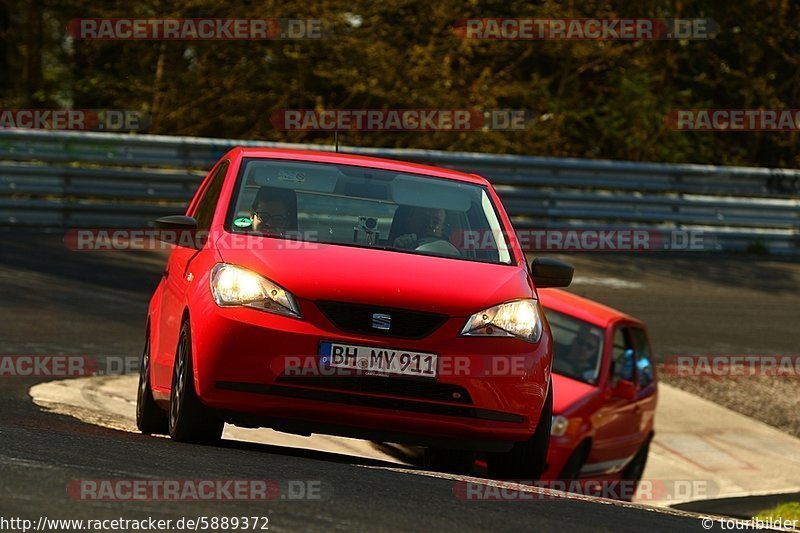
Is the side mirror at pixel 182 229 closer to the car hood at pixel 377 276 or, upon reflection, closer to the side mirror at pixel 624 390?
the car hood at pixel 377 276

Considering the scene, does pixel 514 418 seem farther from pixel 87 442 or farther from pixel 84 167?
pixel 84 167

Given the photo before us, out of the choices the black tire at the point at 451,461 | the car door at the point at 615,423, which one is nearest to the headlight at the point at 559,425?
the car door at the point at 615,423

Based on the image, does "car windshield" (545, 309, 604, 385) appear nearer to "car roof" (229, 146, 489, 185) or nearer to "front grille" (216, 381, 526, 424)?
"car roof" (229, 146, 489, 185)

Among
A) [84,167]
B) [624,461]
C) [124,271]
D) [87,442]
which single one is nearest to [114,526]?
[87,442]

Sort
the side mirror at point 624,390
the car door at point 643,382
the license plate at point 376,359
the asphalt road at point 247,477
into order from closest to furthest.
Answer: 1. the asphalt road at point 247,477
2. the license plate at point 376,359
3. the side mirror at point 624,390
4. the car door at point 643,382

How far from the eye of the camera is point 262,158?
9.45 metres

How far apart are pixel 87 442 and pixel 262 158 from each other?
225 cm

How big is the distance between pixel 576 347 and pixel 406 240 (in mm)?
5082

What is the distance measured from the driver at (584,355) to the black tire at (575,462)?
833 millimetres

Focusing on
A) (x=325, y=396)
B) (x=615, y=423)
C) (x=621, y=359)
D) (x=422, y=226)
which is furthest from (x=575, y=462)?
→ (x=325, y=396)

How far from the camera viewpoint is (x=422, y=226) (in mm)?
9055

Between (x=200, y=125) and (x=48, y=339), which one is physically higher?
(x=200, y=125)

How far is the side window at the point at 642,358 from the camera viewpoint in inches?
566

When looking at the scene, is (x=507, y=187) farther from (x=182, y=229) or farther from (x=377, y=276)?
(x=377, y=276)
